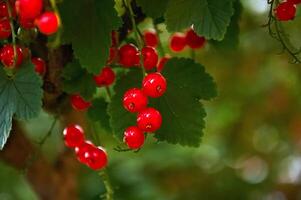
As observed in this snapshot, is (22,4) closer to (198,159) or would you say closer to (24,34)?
(24,34)

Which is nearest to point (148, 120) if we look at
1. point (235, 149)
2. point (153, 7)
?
point (153, 7)

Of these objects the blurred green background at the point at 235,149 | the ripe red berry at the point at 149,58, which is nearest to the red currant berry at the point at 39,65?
the ripe red berry at the point at 149,58

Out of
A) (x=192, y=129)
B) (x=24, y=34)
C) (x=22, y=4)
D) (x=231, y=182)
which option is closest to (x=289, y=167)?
(x=231, y=182)

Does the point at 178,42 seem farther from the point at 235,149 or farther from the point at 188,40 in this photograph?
the point at 235,149

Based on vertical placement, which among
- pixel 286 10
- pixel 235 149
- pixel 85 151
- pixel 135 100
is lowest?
pixel 235 149

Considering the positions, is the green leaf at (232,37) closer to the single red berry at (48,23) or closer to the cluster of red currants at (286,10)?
the cluster of red currants at (286,10)
